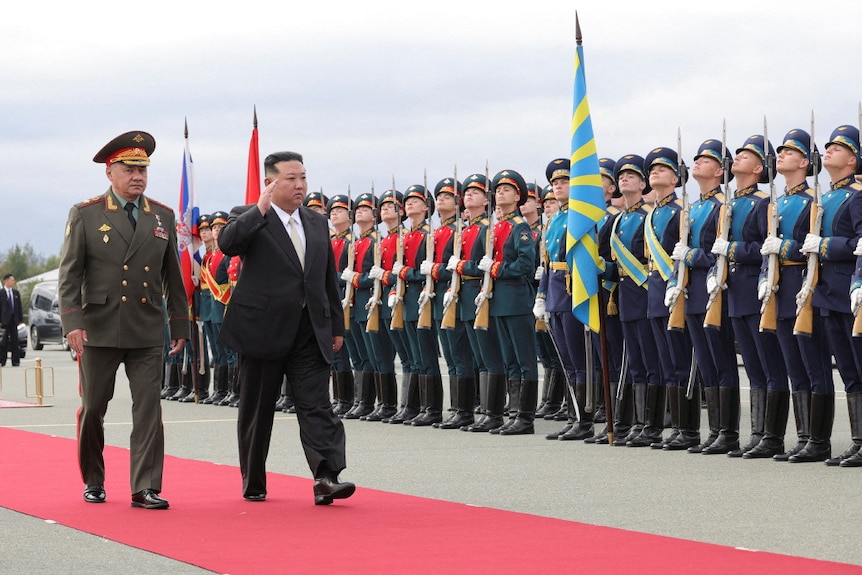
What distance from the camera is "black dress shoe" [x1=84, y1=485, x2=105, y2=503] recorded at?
861 centimetres

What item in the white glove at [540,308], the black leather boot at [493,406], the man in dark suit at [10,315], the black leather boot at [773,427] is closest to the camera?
the black leather boot at [773,427]

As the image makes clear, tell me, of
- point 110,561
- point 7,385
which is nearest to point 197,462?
point 110,561

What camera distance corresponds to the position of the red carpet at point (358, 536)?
629 centimetres

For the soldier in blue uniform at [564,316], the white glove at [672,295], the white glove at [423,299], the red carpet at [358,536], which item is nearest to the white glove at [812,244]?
the white glove at [672,295]

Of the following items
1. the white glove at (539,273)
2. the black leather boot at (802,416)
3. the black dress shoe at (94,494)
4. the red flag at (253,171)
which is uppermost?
the red flag at (253,171)

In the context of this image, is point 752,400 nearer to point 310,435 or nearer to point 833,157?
point 833,157

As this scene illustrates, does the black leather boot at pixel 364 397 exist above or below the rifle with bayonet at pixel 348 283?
below

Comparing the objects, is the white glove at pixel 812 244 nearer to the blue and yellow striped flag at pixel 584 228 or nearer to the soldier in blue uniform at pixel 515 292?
the blue and yellow striped flag at pixel 584 228

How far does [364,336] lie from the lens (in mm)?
15805

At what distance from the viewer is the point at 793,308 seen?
10.3 meters

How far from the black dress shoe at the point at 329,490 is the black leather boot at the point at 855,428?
3.45 m

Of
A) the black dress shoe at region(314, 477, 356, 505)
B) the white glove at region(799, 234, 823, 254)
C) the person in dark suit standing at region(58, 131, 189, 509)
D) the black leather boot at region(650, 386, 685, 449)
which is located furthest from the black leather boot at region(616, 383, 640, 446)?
the person in dark suit standing at region(58, 131, 189, 509)

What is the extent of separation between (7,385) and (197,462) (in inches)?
584

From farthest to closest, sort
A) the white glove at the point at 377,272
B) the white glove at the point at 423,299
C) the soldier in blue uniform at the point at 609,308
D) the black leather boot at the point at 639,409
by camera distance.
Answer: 1. the white glove at the point at 377,272
2. the white glove at the point at 423,299
3. the soldier in blue uniform at the point at 609,308
4. the black leather boot at the point at 639,409
